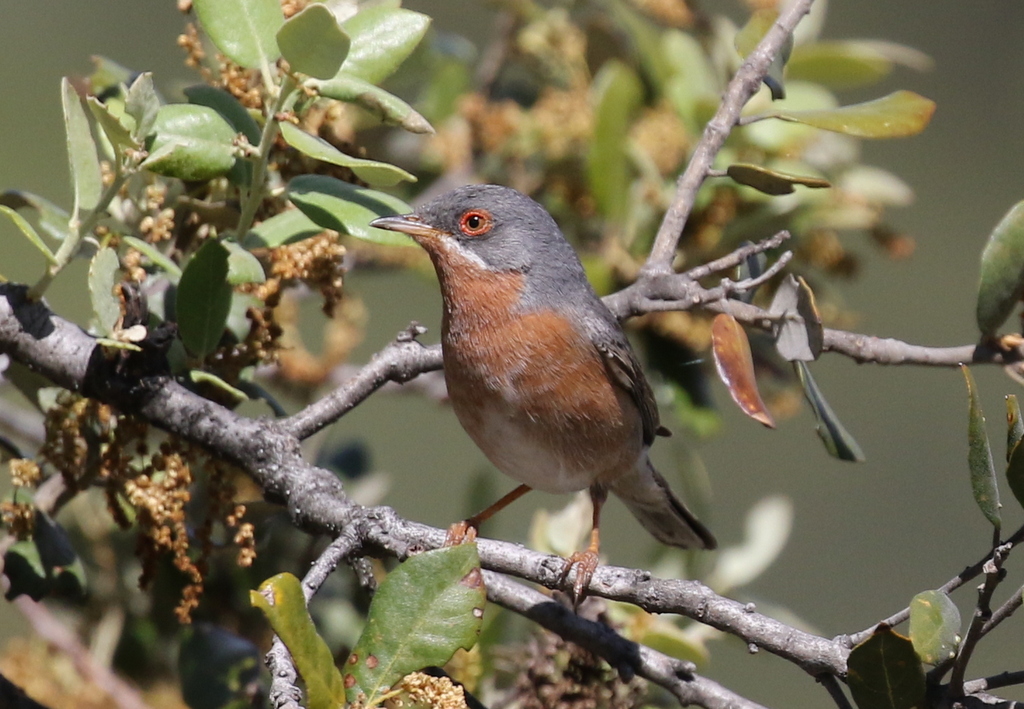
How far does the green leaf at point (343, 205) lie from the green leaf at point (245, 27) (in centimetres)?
29

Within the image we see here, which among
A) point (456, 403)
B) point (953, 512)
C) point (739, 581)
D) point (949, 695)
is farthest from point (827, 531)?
point (949, 695)

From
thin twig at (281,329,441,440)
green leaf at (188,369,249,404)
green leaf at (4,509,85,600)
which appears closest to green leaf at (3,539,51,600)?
green leaf at (4,509,85,600)

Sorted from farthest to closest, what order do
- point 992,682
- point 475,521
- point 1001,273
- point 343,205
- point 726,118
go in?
point 475,521 → point 726,118 → point 1001,273 → point 343,205 → point 992,682

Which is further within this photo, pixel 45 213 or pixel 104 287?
pixel 45 213

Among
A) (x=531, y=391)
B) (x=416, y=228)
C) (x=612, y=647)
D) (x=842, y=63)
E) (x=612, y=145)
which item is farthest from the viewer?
(x=842, y=63)

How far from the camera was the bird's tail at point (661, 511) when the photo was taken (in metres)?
3.72

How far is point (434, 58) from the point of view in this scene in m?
4.29

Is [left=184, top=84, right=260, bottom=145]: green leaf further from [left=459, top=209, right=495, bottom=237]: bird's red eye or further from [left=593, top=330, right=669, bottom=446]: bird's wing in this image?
[left=593, top=330, right=669, bottom=446]: bird's wing

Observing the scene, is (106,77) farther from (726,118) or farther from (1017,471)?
(1017,471)

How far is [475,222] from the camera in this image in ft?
11.6

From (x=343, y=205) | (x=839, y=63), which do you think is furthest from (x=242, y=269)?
(x=839, y=63)

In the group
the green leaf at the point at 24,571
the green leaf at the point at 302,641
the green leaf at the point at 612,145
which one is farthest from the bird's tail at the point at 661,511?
the green leaf at the point at 302,641

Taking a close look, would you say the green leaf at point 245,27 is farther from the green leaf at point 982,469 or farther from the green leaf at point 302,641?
the green leaf at point 982,469

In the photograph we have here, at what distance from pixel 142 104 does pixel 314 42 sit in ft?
1.23
